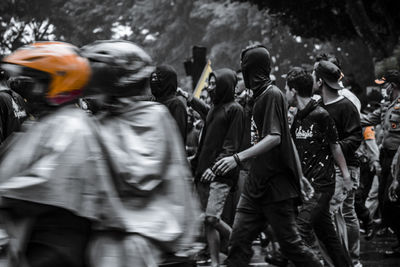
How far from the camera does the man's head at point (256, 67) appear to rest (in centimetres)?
652

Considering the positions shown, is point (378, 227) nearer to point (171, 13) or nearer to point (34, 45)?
point (34, 45)

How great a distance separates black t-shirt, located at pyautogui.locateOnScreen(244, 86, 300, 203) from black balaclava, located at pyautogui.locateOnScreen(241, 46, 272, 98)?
0.47 feet

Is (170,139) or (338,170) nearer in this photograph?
(170,139)

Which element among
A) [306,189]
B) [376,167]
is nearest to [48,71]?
[306,189]

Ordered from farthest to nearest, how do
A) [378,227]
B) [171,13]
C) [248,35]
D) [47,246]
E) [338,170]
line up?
[171,13]
[248,35]
[378,227]
[338,170]
[47,246]

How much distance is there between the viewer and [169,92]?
844cm

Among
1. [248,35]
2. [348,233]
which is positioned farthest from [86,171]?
[248,35]

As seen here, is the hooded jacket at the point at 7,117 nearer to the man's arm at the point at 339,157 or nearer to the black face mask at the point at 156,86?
the black face mask at the point at 156,86

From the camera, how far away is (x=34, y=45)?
387cm

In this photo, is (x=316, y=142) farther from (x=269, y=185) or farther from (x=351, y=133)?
(x=269, y=185)

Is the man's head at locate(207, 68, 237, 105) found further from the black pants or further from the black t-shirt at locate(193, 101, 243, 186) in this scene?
the black pants

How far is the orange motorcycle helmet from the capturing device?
→ 374 centimetres

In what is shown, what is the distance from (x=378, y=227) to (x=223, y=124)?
486 centimetres

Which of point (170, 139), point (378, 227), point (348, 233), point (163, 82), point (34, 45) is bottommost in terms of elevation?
point (378, 227)
